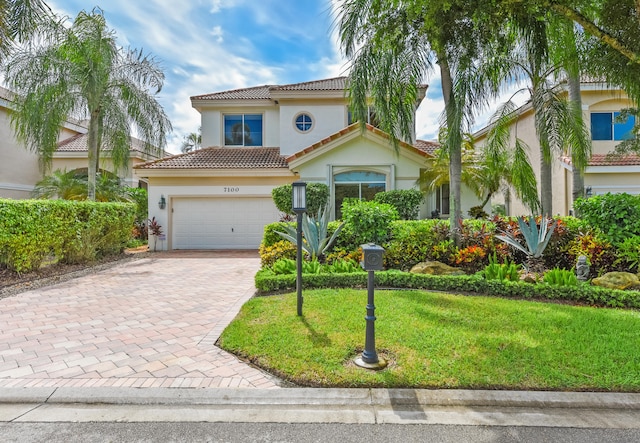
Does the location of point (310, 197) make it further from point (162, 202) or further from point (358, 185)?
point (162, 202)

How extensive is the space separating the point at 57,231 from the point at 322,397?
1003 cm

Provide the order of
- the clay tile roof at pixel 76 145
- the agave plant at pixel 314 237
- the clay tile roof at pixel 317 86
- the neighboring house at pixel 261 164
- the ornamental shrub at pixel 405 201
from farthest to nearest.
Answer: the clay tile roof at pixel 76 145, the clay tile roof at pixel 317 86, the neighboring house at pixel 261 164, the ornamental shrub at pixel 405 201, the agave plant at pixel 314 237

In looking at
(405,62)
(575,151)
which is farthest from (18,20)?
(575,151)

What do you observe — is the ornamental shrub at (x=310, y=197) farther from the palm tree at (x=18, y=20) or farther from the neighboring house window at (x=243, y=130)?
the palm tree at (x=18, y=20)

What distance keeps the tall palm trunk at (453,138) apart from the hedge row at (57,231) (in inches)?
434

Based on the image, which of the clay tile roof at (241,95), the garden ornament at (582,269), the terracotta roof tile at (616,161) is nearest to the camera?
the garden ornament at (582,269)

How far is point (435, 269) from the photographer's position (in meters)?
7.83

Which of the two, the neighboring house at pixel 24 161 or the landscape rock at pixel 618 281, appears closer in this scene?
the landscape rock at pixel 618 281

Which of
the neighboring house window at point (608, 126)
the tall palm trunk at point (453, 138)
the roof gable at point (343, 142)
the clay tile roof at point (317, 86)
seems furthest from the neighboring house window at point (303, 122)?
the neighboring house window at point (608, 126)

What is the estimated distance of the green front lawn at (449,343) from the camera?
3672mm

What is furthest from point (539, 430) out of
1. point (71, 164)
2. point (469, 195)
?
point (71, 164)

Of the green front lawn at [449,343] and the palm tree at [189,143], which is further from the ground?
the palm tree at [189,143]

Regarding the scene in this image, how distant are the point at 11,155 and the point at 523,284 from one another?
24.1 meters

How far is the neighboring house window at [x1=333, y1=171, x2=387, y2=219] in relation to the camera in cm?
1462
